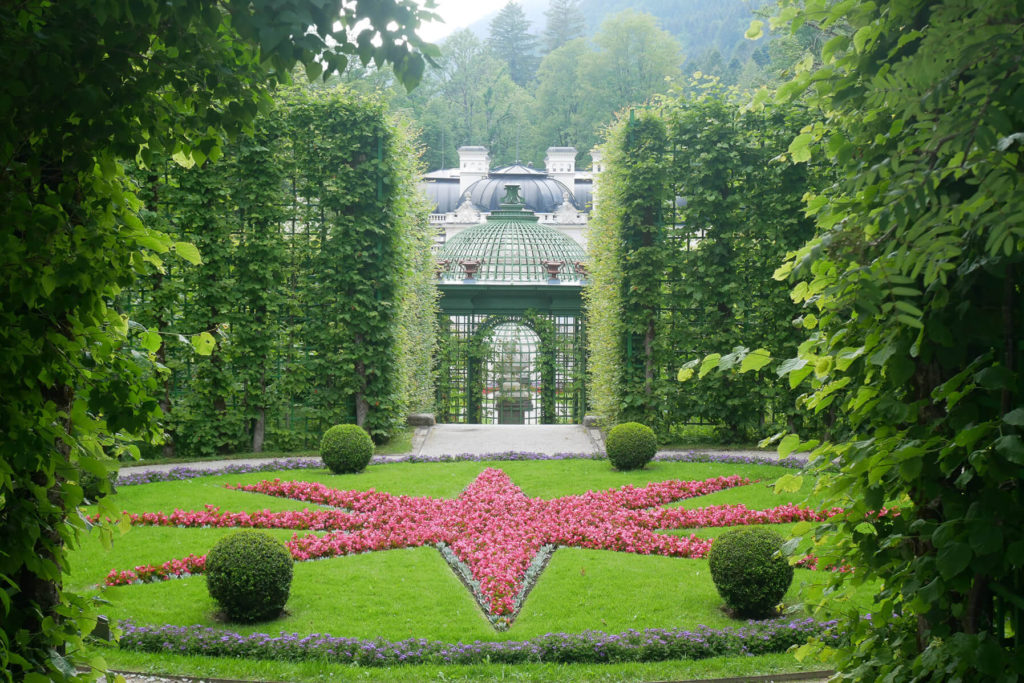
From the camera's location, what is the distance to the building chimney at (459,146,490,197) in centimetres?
4847

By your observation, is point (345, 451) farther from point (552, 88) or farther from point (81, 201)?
point (552, 88)

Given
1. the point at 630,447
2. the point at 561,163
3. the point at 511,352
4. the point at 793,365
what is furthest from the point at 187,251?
the point at 561,163

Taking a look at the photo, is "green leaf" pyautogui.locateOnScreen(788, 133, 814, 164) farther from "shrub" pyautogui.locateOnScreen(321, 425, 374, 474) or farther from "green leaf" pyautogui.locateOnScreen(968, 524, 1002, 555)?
"shrub" pyautogui.locateOnScreen(321, 425, 374, 474)

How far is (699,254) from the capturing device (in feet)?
43.9

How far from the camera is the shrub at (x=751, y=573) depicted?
591 cm

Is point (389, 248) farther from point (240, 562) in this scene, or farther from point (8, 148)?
point (8, 148)

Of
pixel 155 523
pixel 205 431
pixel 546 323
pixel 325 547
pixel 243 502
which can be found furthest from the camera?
pixel 546 323

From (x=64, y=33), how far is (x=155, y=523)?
709 cm

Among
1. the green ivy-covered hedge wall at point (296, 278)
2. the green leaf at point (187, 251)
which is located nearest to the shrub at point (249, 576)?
the green leaf at point (187, 251)

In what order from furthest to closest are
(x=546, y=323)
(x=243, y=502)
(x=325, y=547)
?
1. (x=546, y=323)
2. (x=243, y=502)
3. (x=325, y=547)

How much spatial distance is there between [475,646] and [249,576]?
5.69 ft

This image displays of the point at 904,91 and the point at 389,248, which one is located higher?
the point at 904,91

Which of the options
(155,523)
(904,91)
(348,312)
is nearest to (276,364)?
(348,312)

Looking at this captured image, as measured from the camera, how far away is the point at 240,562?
587 cm
